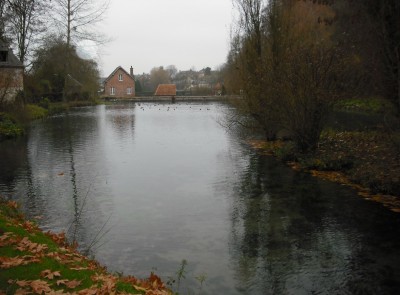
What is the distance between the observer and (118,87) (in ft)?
306

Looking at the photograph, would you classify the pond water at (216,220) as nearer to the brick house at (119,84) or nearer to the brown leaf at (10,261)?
the brown leaf at (10,261)

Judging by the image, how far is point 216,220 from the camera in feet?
31.7

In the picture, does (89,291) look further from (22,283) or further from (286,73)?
(286,73)

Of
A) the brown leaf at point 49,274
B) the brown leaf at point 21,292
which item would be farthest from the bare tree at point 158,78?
the brown leaf at point 21,292

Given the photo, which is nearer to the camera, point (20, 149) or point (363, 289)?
point (363, 289)

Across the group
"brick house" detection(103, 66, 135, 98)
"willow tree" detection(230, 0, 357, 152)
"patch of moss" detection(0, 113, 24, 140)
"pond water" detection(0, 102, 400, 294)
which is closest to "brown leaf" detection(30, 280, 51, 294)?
"pond water" detection(0, 102, 400, 294)

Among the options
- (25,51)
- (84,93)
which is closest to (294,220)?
(25,51)

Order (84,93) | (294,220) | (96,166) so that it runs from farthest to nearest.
A: 1. (84,93)
2. (96,166)
3. (294,220)

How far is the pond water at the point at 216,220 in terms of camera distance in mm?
6914

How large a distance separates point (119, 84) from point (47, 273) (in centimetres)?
9080

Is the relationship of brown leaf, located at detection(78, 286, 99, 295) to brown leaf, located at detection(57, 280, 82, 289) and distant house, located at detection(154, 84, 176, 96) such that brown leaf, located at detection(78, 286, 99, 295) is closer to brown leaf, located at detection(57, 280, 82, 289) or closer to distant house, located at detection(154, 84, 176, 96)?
brown leaf, located at detection(57, 280, 82, 289)

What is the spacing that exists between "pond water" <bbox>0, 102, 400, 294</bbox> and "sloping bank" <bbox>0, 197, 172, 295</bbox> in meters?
1.09

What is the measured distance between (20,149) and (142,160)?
21.2 feet

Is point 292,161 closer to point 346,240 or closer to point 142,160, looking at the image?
point 142,160
